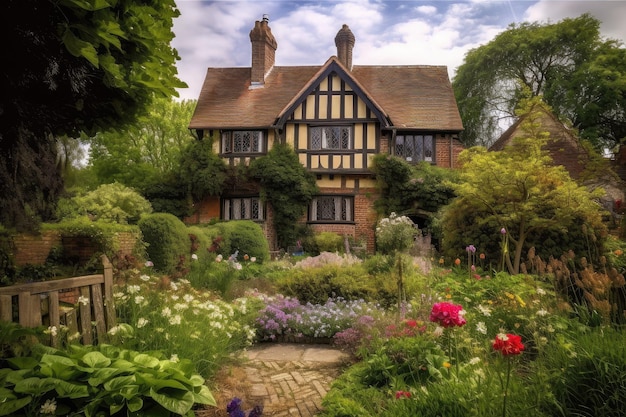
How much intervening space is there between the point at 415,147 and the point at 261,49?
27.8 ft

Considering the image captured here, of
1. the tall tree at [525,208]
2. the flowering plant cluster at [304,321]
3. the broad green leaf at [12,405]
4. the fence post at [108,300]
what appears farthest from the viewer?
the tall tree at [525,208]

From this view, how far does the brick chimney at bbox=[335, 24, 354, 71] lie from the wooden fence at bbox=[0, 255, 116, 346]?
18204 mm

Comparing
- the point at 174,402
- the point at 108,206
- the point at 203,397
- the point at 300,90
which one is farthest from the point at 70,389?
the point at 300,90

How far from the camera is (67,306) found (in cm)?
374

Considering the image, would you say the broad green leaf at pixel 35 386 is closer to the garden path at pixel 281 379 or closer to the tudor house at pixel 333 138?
the garden path at pixel 281 379

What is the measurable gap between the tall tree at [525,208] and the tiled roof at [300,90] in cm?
841

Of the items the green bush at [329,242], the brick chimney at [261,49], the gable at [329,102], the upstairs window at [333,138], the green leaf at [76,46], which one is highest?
the brick chimney at [261,49]

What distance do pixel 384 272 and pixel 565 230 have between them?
3888 mm

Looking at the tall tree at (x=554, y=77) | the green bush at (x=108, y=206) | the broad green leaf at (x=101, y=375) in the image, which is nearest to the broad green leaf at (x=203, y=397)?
the broad green leaf at (x=101, y=375)

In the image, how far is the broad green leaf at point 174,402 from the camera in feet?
8.02

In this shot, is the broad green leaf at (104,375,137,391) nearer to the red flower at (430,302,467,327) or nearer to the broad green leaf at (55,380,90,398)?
the broad green leaf at (55,380,90,398)

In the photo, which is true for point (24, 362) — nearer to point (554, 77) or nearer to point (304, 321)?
point (304, 321)

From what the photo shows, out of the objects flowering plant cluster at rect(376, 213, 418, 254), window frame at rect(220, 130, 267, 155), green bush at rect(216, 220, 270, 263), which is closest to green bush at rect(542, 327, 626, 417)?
flowering plant cluster at rect(376, 213, 418, 254)

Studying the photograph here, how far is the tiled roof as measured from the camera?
58.7ft
